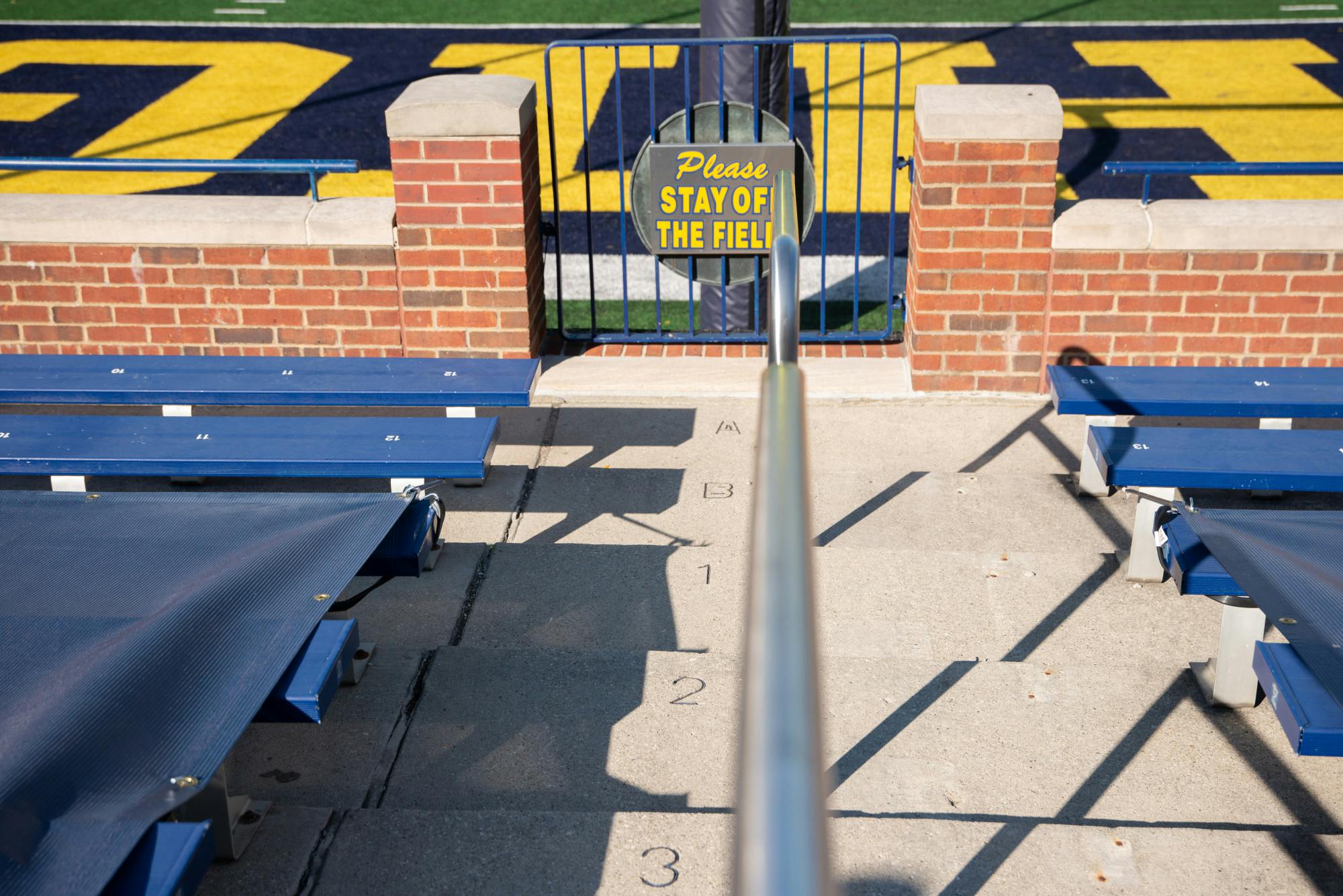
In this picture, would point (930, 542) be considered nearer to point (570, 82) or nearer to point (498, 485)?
point (498, 485)

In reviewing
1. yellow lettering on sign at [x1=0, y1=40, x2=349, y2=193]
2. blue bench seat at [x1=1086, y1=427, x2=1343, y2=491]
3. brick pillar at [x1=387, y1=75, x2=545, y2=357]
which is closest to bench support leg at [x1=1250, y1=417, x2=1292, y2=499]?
blue bench seat at [x1=1086, y1=427, x2=1343, y2=491]

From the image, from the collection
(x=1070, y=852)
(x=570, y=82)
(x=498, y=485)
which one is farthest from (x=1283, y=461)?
(x=570, y=82)

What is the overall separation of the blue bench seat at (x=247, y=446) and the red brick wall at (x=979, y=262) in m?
2.13

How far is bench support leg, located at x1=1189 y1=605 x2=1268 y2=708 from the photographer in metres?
3.35

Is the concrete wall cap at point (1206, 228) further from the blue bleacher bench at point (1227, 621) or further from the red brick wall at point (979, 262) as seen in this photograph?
the blue bleacher bench at point (1227, 621)

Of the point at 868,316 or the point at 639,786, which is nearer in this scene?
the point at 639,786

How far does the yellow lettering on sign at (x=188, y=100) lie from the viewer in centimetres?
1071

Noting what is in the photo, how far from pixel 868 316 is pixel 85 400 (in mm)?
4605

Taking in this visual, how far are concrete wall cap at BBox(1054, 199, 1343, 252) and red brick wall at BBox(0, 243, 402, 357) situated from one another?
9.59ft

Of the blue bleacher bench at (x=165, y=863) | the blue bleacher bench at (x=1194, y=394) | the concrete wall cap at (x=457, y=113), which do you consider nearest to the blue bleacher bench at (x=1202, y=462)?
the blue bleacher bench at (x=1194, y=394)

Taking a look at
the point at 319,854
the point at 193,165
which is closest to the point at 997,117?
the point at 193,165

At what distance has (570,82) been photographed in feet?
44.9

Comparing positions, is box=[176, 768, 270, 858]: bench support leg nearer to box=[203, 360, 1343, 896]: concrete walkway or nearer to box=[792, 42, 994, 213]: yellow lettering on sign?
box=[203, 360, 1343, 896]: concrete walkway

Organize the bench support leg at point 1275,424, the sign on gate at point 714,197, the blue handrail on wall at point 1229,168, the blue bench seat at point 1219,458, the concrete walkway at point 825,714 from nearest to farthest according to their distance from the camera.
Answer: the concrete walkway at point 825,714, the blue bench seat at point 1219,458, the bench support leg at point 1275,424, the blue handrail on wall at point 1229,168, the sign on gate at point 714,197
